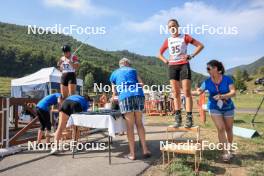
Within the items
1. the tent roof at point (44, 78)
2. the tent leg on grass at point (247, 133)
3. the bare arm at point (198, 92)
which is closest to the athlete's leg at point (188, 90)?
the bare arm at point (198, 92)

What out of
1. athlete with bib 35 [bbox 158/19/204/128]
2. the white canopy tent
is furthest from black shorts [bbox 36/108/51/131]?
the white canopy tent

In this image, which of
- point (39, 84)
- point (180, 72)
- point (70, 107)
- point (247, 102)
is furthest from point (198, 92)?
point (247, 102)

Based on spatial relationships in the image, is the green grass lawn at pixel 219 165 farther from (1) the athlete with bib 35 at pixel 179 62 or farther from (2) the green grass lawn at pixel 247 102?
(2) the green grass lawn at pixel 247 102

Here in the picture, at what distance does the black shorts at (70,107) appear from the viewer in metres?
6.85

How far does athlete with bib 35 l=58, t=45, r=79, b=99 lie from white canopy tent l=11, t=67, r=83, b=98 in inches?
321

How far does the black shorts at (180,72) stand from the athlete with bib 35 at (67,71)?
2591 mm

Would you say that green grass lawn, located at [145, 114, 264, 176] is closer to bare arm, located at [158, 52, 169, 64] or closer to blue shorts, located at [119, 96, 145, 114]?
blue shorts, located at [119, 96, 145, 114]

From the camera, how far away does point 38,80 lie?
1644cm

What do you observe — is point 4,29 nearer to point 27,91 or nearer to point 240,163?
point 27,91

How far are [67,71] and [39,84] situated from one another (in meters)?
9.47

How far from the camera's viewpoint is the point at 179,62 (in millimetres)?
6098

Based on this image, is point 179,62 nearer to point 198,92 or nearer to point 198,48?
point 198,48

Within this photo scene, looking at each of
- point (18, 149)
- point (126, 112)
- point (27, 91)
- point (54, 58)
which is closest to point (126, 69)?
point (126, 112)

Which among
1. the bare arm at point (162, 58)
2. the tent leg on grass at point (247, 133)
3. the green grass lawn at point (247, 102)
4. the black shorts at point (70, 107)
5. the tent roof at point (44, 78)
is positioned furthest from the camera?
the green grass lawn at point (247, 102)
